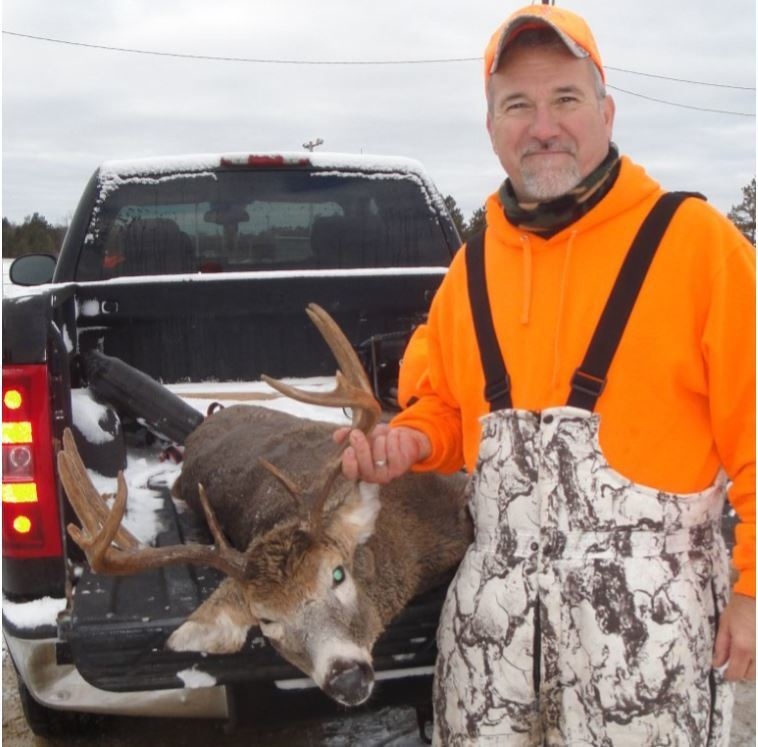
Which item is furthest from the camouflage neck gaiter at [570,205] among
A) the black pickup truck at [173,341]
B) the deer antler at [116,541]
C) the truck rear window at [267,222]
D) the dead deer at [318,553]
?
the truck rear window at [267,222]

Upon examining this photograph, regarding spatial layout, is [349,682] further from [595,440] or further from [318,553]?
[595,440]

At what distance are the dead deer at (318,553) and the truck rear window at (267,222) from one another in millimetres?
1782

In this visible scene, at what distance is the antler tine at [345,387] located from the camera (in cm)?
269

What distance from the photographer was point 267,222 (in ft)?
16.5

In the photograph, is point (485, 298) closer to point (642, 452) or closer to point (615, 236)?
point (615, 236)

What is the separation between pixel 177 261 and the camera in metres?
4.92

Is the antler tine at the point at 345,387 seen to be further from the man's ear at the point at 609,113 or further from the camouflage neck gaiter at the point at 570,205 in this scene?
the man's ear at the point at 609,113

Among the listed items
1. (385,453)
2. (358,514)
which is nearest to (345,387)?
(385,453)

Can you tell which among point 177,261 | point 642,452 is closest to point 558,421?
point 642,452

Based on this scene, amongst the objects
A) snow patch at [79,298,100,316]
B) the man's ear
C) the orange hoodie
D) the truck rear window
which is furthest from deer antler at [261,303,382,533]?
the truck rear window

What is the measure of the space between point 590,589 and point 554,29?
A: 52.4 inches

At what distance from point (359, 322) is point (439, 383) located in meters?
2.02

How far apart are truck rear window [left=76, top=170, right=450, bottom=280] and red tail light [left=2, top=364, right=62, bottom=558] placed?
2.12 meters

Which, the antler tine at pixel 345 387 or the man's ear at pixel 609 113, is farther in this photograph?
the antler tine at pixel 345 387
